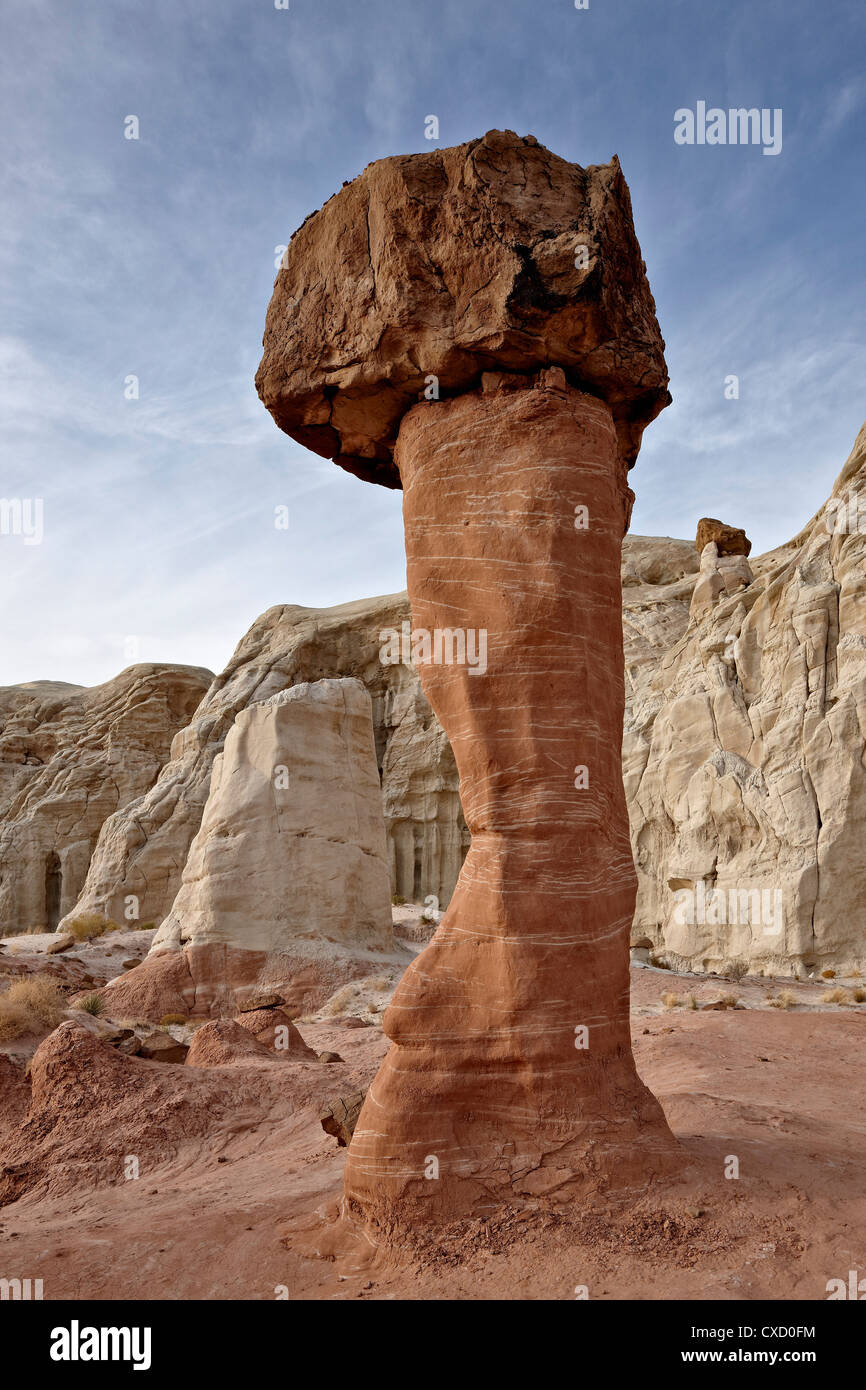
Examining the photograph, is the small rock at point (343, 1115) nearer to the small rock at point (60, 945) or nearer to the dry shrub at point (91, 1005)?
the dry shrub at point (91, 1005)

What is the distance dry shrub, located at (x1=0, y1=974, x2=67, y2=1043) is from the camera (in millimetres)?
10055

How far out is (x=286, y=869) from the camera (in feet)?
51.3

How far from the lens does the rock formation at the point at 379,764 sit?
27047mm

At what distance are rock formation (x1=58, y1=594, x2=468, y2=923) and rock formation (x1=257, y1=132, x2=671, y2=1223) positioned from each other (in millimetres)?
18544

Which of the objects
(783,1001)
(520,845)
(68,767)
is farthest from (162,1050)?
(68,767)

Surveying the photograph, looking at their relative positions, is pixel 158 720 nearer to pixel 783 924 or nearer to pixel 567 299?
pixel 783 924

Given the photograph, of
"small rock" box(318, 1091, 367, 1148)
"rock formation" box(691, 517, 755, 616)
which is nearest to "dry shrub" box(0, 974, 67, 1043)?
"small rock" box(318, 1091, 367, 1148)

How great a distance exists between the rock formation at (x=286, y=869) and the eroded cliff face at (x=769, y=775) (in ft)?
22.6

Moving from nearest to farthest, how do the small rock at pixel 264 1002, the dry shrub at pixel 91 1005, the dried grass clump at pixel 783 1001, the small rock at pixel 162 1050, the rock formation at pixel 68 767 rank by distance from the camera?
1. the small rock at pixel 162 1050
2. the dry shrub at pixel 91 1005
3. the small rock at pixel 264 1002
4. the dried grass clump at pixel 783 1001
5. the rock formation at pixel 68 767

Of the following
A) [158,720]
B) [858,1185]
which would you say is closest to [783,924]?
[858,1185]

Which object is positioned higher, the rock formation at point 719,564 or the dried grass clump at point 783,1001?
the rock formation at point 719,564

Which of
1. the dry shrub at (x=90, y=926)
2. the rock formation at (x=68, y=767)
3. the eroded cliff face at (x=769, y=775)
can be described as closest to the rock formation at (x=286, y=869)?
the dry shrub at (x=90, y=926)

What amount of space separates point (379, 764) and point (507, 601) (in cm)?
3166

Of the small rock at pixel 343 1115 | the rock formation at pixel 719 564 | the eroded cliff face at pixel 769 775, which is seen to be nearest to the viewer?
the small rock at pixel 343 1115
